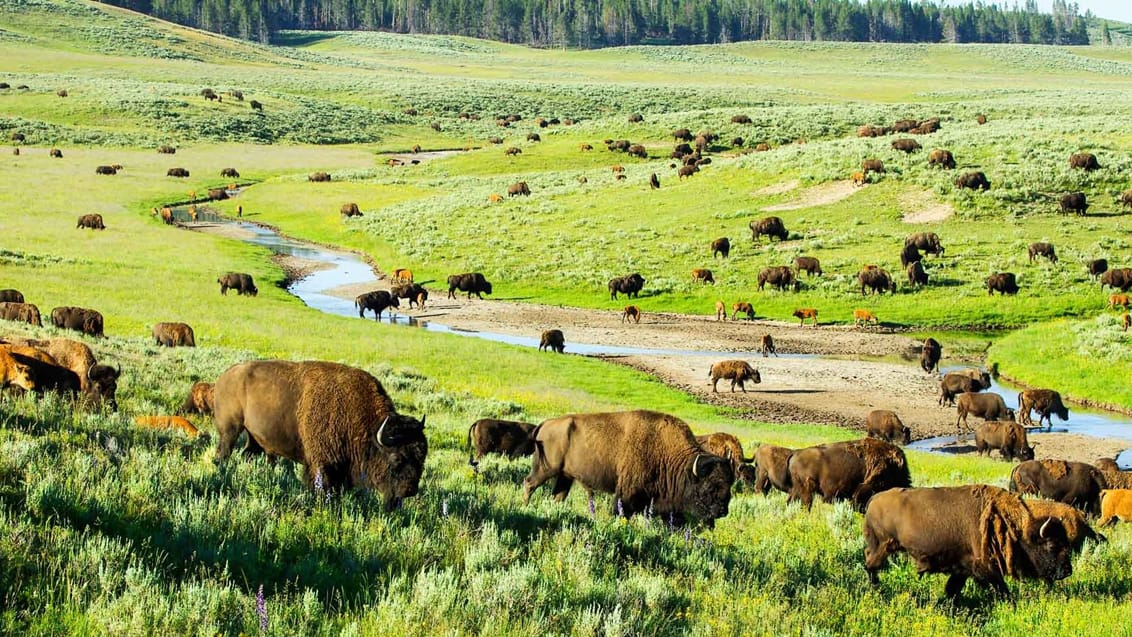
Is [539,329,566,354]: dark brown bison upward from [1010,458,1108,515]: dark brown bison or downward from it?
downward

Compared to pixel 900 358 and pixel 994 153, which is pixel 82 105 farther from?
pixel 900 358

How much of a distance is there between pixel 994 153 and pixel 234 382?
53281 mm

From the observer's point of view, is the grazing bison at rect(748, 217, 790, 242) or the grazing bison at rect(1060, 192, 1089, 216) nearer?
the grazing bison at rect(1060, 192, 1089, 216)

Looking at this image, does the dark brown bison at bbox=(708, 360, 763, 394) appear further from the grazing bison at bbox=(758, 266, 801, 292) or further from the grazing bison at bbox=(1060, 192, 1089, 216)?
the grazing bison at bbox=(1060, 192, 1089, 216)

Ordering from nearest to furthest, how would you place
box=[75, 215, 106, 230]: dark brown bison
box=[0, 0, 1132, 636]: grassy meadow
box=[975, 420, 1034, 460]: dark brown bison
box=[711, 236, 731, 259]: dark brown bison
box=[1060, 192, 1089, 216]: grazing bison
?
box=[0, 0, 1132, 636]: grassy meadow, box=[975, 420, 1034, 460]: dark brown bison, box=[711, 236, 731, 259]: dark brown bison, box=[1060, 192, 1089, 216]: grazing bison, box=[75, 215, 106, 230]: dark brown bison

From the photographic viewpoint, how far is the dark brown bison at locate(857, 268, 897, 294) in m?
39.1

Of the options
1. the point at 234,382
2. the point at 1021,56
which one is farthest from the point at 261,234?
the point at 1021,56

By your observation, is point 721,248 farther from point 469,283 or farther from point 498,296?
point 469,283

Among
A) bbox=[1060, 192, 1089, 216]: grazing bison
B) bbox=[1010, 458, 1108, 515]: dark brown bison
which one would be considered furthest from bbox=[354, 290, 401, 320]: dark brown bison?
bbox=[1060, 192, 1089, 216]: grazing bison

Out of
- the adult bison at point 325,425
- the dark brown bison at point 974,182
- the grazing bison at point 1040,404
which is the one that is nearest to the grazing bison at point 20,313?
the adult bison at point 325,425

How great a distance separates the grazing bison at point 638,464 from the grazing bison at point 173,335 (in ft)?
49.8

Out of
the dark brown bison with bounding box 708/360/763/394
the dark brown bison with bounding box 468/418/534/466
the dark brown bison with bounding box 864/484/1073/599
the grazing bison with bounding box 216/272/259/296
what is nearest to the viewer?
the dark brown bison with bounding box 864/484/1073/599

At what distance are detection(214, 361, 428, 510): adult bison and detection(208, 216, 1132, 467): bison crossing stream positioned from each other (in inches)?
680

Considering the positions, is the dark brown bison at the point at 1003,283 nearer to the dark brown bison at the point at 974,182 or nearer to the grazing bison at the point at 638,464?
the dark brown bison at the point at 974,182
